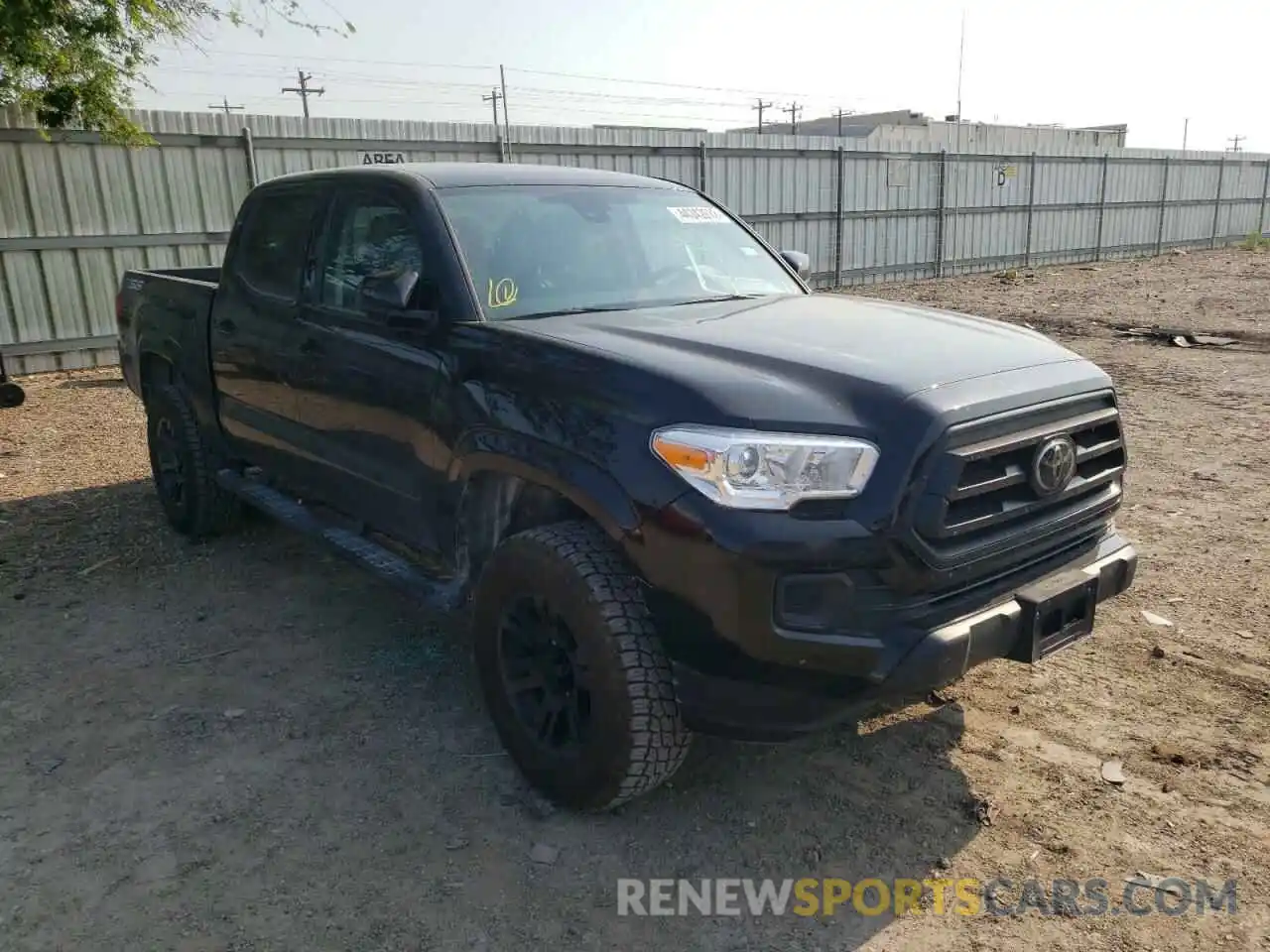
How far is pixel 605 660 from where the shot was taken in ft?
8.96

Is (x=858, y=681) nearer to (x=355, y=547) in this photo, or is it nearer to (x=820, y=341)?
(x=820, y=341)

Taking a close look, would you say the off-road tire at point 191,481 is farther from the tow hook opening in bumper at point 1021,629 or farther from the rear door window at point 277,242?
the tow hook opening in bumper at point 1021,629

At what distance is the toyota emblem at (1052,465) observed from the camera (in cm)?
283

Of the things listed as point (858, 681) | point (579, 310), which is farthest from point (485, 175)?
point (858, 681)

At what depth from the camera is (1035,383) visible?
2908 millimetres

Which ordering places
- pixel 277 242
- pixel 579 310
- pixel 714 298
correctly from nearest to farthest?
pixel 579 310 → pixel 714 298 → pixel 277 242

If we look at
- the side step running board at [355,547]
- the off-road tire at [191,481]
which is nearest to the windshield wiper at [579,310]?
the side step running board at [355,547]

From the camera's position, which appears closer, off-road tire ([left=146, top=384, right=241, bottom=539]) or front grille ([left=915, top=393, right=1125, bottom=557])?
front grille ([left=915, top=393, right=1125, bottom=557])

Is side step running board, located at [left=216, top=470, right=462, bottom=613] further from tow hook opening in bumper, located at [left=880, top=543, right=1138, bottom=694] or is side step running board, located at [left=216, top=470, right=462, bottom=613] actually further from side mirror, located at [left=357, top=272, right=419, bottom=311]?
tow hook opening in bumper, located at [left=880, top=543, right=1138, bottom=694]

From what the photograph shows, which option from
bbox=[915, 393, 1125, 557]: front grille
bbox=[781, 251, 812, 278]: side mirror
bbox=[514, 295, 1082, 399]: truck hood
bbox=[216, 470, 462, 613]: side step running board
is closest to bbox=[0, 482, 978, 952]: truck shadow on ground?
bbox=[216, 470, 462, 613]: side step running board

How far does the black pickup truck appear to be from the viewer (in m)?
2.56

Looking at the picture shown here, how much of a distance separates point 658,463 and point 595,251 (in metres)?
1.50

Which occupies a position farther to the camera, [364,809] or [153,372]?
[153,372]

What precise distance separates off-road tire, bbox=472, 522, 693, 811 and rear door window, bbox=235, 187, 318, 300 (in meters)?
2.07
